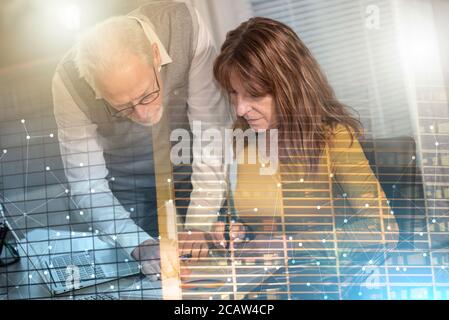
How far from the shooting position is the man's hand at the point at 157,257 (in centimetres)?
197

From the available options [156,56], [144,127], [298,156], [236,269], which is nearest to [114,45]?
[156,56]

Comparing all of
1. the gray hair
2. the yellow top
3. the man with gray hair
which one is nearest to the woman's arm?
the yellow top

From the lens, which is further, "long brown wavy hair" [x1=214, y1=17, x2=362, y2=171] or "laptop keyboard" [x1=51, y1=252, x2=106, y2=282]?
"laptop keyboard" [x1=51, y1=252, x2=106, y2=282]

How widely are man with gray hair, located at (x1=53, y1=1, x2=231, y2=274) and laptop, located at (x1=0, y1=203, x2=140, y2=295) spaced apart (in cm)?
4

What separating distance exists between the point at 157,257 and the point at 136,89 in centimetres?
47

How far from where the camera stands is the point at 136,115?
1957mm

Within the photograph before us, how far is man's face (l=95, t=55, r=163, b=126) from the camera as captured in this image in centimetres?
192

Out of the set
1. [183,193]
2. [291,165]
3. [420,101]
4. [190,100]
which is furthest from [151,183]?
[420,101]

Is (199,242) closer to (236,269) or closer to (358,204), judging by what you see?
(236,269)

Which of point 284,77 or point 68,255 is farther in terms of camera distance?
point 68,255

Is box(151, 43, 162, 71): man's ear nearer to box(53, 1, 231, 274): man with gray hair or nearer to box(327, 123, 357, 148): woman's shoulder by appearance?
box(53, 1, 231, 274): man with gray hair

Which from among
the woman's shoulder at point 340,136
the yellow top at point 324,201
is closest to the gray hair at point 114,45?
the yellow top at point 324,201

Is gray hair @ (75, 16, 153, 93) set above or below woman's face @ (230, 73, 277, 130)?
above

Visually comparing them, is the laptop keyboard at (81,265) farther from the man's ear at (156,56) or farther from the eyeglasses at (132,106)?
the man's ear at (156,56)
